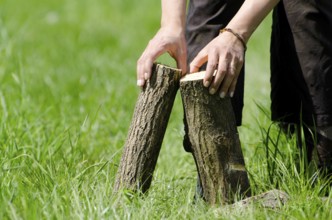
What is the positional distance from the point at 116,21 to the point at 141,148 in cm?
547

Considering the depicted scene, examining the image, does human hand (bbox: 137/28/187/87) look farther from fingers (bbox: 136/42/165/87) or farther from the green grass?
the green grass

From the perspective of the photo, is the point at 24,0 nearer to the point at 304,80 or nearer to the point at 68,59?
the point at 68,59

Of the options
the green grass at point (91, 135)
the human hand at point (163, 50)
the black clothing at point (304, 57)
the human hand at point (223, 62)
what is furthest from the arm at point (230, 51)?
the green grass at point (91, 135)

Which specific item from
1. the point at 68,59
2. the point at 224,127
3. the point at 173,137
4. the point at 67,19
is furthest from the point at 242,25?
the point at 67,19

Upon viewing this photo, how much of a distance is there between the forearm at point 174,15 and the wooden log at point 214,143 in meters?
0.20

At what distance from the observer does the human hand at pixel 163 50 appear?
2562mm

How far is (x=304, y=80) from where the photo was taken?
276 centimetres

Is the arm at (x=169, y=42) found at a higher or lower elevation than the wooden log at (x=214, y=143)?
higher

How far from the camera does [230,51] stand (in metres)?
2.47

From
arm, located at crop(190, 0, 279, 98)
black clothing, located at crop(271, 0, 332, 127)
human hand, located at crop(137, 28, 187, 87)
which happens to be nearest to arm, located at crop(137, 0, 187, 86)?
human hand, located at crop(137, 28, 187, 87)

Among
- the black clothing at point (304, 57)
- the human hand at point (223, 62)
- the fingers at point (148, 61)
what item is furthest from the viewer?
the black clothing at point (304, 57)

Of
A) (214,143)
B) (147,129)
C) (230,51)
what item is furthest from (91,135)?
(230,51)

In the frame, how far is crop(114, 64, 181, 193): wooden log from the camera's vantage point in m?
2.57

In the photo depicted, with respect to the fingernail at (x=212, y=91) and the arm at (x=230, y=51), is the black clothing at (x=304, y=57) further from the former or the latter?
the fingernail at (x=212, y=91)
